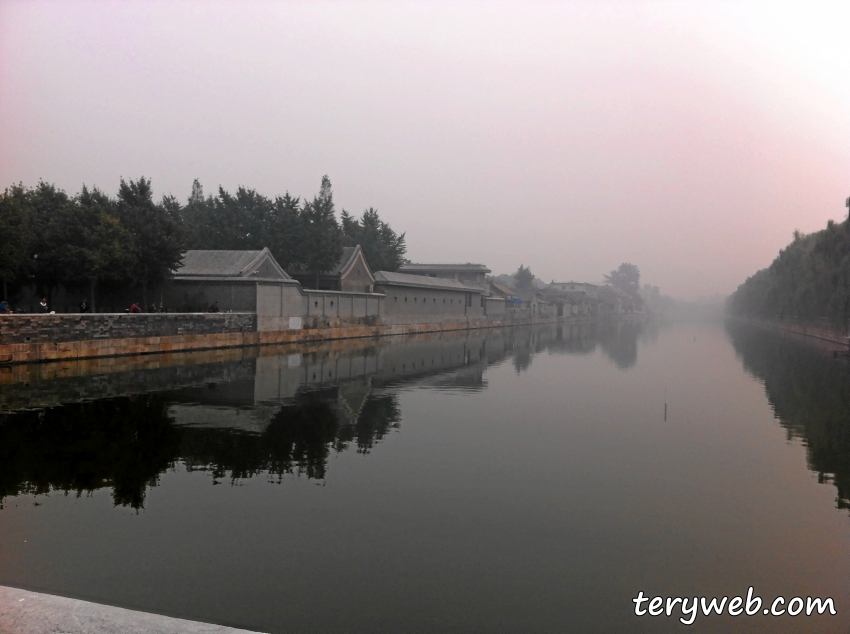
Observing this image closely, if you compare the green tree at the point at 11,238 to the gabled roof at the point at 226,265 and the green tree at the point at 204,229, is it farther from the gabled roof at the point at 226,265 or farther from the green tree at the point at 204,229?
the green tree at the point at 204,229

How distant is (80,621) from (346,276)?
39.4m

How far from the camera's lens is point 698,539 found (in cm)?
764

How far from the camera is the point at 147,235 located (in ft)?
100

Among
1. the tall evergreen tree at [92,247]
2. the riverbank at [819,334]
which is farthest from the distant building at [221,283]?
the riverbank at [819,334]

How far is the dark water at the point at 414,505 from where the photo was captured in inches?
235

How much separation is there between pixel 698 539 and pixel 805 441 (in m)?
7.69

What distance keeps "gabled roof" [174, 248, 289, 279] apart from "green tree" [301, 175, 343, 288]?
7.64m

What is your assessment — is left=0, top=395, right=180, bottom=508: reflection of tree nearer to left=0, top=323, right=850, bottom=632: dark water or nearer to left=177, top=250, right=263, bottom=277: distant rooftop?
left=0, top=323, right=850, bottom=632: dark water

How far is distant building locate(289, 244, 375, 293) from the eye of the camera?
143 feet

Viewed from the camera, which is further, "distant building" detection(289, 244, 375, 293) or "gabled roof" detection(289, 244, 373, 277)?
"gabled roof" detection(289, 244, 373, 277)

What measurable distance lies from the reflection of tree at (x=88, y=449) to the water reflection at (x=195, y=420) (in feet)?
0.06

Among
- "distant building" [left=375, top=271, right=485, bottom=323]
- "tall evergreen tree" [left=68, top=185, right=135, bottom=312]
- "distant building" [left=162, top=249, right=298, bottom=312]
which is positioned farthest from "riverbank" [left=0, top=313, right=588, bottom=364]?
"distant building" [left=375, top=271, right=485, bottom=323]

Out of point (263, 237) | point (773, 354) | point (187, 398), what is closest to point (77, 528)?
point (187, 398)

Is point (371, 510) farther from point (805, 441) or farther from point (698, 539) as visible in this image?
point (805, 441)
